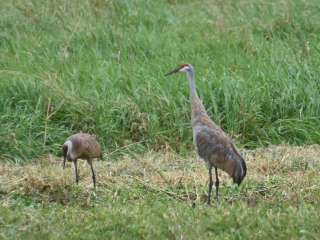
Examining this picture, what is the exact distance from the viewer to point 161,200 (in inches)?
269

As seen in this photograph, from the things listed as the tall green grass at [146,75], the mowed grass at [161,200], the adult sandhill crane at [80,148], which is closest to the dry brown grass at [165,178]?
the mowed grass at [161,200]

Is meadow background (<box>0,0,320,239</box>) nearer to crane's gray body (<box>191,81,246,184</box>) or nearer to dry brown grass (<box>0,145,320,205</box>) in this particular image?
dry brown grass (<box>0,145,320,205</box>)

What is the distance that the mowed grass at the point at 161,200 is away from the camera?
586 cm

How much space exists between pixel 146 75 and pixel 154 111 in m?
0.71

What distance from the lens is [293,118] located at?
937 cm

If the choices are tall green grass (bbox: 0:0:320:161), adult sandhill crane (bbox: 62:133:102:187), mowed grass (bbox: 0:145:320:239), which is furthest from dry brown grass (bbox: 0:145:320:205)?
tall green grass (bbox: 0:0:320:161)

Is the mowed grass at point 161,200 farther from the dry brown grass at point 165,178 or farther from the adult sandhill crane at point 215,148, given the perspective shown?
the adult sandhill crane at point 215,148

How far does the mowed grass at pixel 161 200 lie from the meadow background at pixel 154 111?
0.01 m

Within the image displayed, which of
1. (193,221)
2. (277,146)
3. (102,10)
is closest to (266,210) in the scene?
(193,221)

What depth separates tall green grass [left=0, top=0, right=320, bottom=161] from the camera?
9047 mm

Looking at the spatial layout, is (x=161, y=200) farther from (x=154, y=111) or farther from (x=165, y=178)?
(x=154, y=111)

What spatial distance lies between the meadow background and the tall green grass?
0.02 metres

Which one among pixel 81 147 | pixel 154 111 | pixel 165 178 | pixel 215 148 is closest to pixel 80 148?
pixel 81 147

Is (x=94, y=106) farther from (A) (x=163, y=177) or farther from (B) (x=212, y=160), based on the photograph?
(B) (x=212, y=160)
